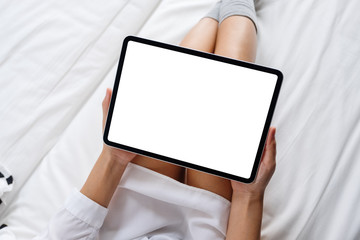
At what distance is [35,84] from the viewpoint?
36.7 inches

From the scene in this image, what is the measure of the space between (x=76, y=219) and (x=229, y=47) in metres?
0.48

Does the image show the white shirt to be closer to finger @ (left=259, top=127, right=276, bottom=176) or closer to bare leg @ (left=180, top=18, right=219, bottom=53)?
finger @ (left=259, top=127, right=276, bottom=176)

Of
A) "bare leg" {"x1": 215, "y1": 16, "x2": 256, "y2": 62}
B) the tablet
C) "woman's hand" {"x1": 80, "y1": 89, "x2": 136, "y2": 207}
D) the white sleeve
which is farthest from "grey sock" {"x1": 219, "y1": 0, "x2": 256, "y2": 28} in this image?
the white sleeve

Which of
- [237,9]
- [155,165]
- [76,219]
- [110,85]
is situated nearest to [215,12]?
[237,9]

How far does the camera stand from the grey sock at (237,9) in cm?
88

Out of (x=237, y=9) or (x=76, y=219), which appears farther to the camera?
(x=237, y=9)

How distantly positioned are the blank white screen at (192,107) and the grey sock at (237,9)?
Result: 1.09 feet

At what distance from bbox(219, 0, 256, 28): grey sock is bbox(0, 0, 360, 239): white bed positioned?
66 mm

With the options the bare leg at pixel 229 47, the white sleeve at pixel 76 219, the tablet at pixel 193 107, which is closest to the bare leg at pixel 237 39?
the bare leg at pixel 229 47

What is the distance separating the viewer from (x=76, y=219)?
71cm

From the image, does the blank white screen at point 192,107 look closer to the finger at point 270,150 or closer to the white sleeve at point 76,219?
the finger at point 270,150

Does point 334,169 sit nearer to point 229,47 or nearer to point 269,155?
point 269,155

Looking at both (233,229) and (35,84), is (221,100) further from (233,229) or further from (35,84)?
(35,84)

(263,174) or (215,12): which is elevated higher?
(215,12)
